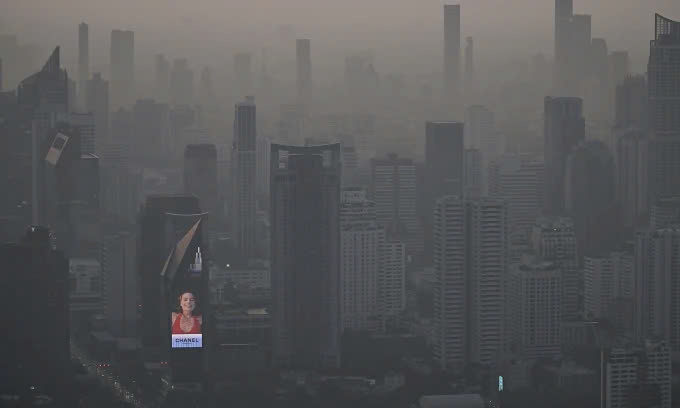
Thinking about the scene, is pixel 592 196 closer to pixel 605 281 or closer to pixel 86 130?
pixel 605 281

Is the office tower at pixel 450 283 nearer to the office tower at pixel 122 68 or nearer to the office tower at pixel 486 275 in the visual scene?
the office tower at pixel 486 275

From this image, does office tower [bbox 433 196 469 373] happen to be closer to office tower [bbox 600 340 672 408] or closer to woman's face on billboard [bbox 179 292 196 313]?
office tower [bbox 600 340 672 408]

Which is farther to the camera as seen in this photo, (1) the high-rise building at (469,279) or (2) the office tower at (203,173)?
(2) the office tower at (203,173)

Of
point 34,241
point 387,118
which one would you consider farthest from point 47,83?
point 387,118

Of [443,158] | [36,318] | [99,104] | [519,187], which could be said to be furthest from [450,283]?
[99,104]

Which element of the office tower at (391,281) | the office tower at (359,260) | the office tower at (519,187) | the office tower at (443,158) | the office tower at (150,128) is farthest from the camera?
the office tower at (443,158)

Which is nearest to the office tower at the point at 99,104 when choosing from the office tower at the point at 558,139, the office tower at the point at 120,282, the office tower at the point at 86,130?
the office tower at the point at 86,130

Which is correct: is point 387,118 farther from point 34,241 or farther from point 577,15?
point 34,241

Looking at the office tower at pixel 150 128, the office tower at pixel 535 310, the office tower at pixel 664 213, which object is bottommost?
the office tower at pixel 535 310
